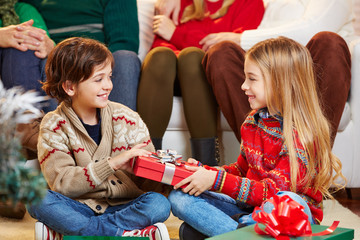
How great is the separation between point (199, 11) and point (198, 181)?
48.6 inches

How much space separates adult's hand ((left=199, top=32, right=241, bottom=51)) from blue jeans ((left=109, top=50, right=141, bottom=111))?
0.38 m

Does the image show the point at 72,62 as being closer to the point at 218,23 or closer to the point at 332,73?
the point at 332,73

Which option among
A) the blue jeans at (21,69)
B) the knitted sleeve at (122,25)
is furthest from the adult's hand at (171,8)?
the blue jeans at (21,69)

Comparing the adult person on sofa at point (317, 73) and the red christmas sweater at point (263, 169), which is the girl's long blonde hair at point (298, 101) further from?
the adult person on sofa at point (317, 73)

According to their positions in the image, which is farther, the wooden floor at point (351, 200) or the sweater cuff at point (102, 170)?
the wooden floor at point (351, 200)

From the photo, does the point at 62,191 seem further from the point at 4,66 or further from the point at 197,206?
the point at 4,66

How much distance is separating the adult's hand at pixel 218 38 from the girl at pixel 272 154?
2.43 ft

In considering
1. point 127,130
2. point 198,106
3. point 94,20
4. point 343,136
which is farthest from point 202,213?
point 94,20

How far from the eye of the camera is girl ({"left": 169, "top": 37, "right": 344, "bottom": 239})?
1.26 meters

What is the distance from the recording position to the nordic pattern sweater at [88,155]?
131cm

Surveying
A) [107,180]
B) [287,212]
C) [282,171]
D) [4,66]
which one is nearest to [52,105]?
[4,66]

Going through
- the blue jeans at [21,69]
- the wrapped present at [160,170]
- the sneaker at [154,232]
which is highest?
the blue jeans at [21,69]

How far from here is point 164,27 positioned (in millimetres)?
2273

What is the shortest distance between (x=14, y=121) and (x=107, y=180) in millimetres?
707
